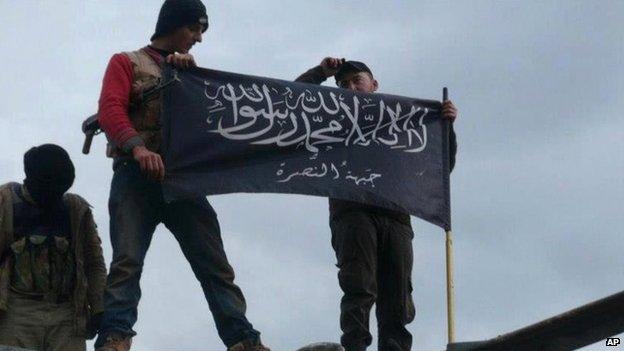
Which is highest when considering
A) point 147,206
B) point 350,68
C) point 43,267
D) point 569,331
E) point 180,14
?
point 350,68

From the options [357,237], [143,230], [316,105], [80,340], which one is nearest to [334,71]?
[316,105]

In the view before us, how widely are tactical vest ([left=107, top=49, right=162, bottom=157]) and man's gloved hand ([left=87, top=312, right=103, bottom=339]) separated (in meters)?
1.09

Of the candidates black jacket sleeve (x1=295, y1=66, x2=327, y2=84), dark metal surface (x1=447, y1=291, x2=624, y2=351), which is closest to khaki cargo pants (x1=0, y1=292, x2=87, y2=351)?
dark metal surface (x1=447, y1=291, x2=624, y2=351)

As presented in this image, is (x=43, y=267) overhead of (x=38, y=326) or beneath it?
overhead

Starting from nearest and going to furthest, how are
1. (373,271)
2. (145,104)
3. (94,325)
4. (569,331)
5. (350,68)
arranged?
(569,331) → (94,325) → (145,104) → (373,271) → (350,68)

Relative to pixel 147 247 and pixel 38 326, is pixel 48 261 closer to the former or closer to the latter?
pixel 38 326

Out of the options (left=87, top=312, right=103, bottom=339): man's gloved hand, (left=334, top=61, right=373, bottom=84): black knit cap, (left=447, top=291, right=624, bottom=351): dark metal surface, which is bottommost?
(left=447, top=291, right=624, bottom=351): dark metal surface

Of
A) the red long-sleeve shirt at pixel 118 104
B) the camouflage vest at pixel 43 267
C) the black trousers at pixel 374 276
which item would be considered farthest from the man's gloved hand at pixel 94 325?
the black trousers at pixel 374 276

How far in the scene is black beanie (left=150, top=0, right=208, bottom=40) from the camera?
9609 millimetres

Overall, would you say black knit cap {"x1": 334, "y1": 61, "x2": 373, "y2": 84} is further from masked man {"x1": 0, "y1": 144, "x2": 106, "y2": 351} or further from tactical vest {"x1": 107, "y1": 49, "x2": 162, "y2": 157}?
masked man {"x1": 0, "y1": 144, "x2": 106, "y2": 351}

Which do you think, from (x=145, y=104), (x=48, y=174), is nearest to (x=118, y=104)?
(x=145, y=104)

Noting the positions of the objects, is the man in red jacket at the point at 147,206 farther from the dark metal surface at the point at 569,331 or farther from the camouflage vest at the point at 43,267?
the dark metal surface at the point at 569,331

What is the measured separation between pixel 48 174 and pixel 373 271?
2024 millimetres

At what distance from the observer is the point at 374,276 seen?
31.8ft
